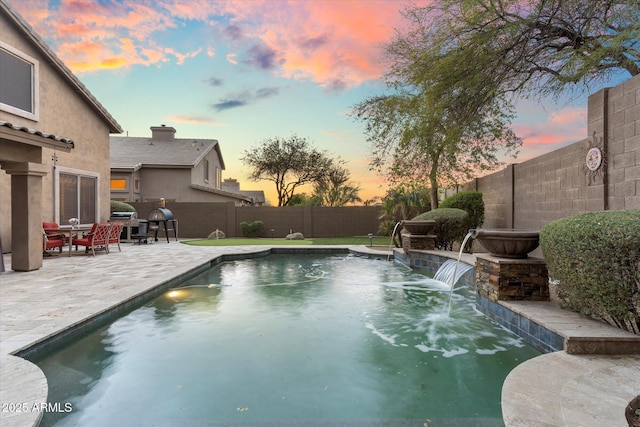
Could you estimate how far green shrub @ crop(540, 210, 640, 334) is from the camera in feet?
9.84

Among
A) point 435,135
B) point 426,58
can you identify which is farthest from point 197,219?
point 426,58

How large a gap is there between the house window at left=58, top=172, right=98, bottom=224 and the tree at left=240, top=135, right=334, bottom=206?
1770 centimetres

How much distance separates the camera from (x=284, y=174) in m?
30.6

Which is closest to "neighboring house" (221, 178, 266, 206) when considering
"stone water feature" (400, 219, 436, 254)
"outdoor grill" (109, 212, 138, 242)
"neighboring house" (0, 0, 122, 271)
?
"outdoor grill" (109, 212, 138, 242)

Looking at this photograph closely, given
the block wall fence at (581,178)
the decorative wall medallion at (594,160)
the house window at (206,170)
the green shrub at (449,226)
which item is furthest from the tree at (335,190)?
the decorative wall medallion at (594,160)

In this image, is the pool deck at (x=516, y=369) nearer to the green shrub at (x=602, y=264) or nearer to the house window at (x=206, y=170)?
the green shrub at (x=602, y=264)

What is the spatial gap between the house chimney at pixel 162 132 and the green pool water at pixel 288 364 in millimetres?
19413

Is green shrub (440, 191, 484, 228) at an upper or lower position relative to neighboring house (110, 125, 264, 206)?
lower

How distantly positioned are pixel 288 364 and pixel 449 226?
741 centimetres

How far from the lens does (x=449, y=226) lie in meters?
9.87

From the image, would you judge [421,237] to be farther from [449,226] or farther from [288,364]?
[288,364]

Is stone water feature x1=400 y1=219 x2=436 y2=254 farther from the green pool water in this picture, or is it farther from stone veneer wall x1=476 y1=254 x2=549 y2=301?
stone veneer wall x1=476 y1=254 x2=549 y2=301

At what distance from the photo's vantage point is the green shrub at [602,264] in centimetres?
300

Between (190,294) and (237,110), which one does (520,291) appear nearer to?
(190,294)
